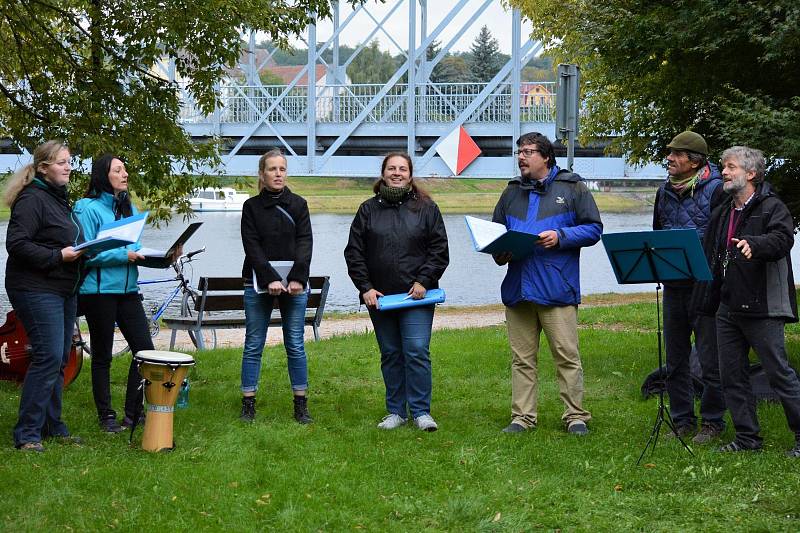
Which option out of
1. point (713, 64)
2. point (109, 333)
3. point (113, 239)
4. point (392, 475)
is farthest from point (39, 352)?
point (713, 64)

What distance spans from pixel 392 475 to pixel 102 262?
236cm

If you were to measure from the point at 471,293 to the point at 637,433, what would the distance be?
17030 mm

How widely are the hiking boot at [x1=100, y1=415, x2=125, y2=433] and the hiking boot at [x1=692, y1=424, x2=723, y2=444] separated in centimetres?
374

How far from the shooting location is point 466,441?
22.1 ft

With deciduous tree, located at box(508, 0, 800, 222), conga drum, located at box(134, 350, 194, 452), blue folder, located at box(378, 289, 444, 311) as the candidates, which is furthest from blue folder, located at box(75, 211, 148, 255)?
deciduous tree, located at box(508, 0, 800, 222)

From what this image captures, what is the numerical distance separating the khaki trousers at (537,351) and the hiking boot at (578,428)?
1.6 inches

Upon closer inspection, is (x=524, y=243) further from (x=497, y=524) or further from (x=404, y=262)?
(x=497, y=524)

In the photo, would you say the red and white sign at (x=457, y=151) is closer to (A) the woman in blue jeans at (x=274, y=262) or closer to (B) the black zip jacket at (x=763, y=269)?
(A) the woman in blue jeans at (x=274, y=262)

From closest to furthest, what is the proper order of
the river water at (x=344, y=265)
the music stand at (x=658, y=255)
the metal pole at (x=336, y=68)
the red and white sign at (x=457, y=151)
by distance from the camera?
1. the music stand at (x=658, y=255)
2. the red and white sign at (x=457, y=151)
3. the river water at (x=344, y=265)
4. the metal pole at (x=336, y=68)

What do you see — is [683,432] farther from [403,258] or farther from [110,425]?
[110,425]

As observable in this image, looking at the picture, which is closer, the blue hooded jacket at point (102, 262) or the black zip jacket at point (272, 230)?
the blue hooded jacket at point (102, 262)

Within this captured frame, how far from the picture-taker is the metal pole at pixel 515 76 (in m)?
22.3

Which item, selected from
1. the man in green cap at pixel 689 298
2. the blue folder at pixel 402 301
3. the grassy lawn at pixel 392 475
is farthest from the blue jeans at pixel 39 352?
the man in green cap at pixel 689 298

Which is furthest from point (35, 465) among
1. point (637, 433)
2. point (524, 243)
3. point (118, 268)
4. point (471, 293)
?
point (471, 293)
